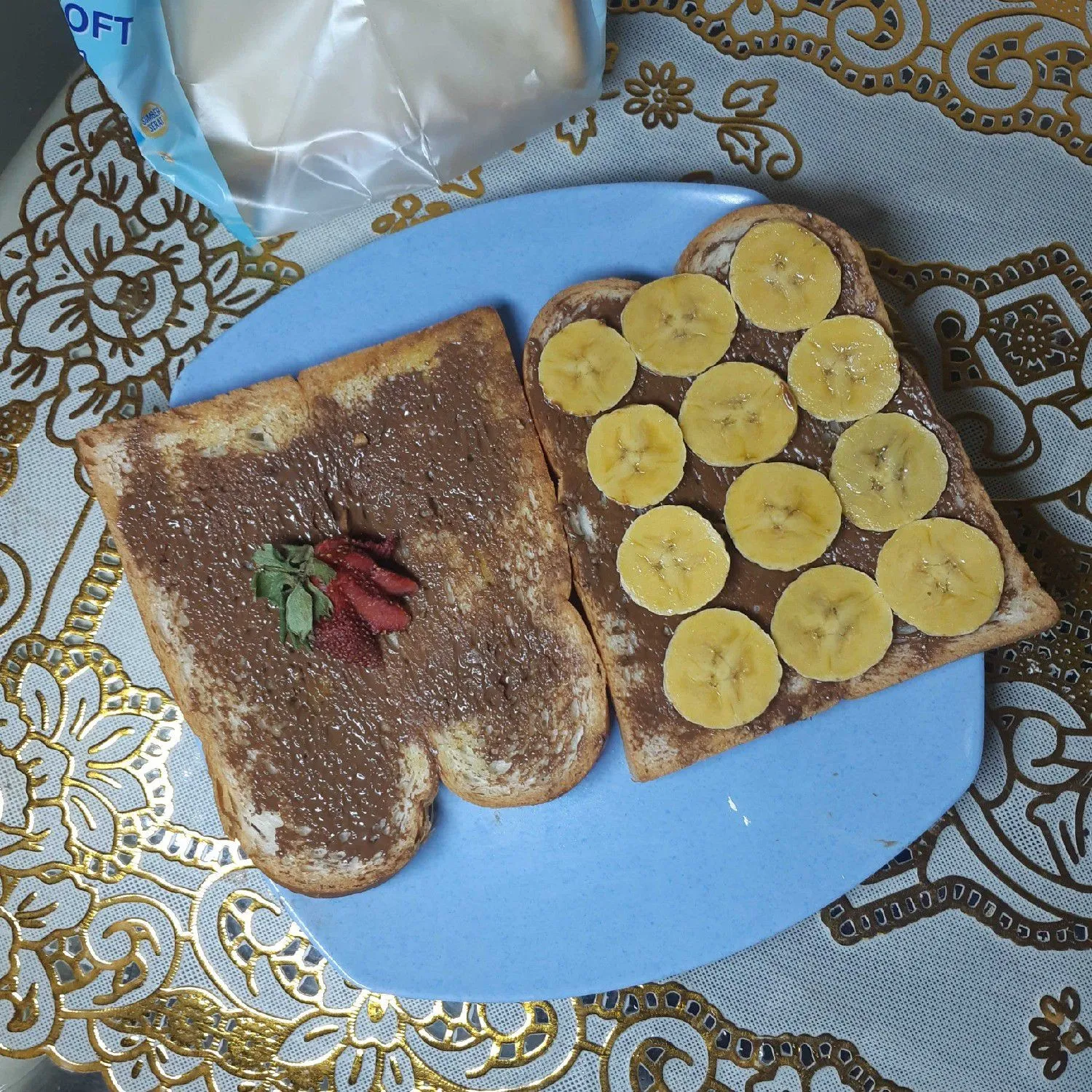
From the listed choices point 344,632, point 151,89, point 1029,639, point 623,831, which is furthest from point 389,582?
point 1029,639

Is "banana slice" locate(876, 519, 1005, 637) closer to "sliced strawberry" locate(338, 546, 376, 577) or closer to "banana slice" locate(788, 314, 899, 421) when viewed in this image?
"banana slice" locate(788, 314, 899, 421)

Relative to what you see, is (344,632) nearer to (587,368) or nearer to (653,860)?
(587,368)

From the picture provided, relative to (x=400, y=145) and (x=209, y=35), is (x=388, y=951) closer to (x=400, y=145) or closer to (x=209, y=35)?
(x=400, y=145)

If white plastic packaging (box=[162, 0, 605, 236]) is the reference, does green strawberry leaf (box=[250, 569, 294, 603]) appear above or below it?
below

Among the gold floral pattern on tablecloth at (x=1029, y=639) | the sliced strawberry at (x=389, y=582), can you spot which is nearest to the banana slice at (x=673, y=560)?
the sliced strawberry at (x=389, y=582)

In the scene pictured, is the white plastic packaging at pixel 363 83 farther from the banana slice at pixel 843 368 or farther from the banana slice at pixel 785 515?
the banana slice at pixel 785 515

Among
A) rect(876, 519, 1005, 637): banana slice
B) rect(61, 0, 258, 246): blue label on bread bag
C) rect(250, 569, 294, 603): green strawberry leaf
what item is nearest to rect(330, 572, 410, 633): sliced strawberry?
rect(250, 569, 294, 603): green strawberry leaf

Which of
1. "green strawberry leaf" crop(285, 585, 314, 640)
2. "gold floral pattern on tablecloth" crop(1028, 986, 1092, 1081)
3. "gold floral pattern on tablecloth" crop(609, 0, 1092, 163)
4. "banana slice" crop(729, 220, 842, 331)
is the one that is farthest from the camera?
"gold floral pattern on tablecloth" crop(609, 0, 1092, 163)

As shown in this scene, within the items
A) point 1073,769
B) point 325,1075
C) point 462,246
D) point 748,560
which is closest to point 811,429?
point 748,560

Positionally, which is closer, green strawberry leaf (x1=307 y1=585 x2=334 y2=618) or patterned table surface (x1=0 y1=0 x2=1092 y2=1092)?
green strawberry leaf (x1=307 y1=585 x2=334 y2=618)
